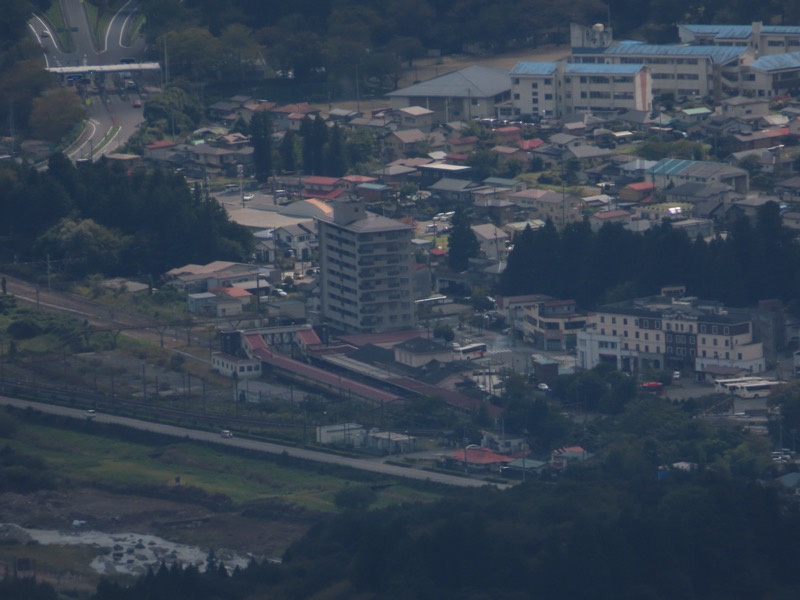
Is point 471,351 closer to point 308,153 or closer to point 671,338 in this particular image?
point 671,338

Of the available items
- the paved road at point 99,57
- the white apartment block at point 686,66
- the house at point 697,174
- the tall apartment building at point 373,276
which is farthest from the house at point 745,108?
the tall apartment building at point 373,276

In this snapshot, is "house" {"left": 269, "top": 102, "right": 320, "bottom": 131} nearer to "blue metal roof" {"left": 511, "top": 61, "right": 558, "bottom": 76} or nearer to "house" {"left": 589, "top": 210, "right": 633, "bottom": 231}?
"blue metal roof" {"left": 511, "top": 61, "right": 558, "bottom": 76}

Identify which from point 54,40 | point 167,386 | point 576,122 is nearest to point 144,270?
point 167,386

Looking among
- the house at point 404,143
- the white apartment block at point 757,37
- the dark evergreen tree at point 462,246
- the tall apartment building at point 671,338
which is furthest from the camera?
the white apartment block at point 757,37

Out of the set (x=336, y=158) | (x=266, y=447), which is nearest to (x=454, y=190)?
(x=336, y=158)

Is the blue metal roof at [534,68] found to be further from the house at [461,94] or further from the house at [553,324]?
the house at [553,324]

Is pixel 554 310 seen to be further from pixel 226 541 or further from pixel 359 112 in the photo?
pixel 359 112
